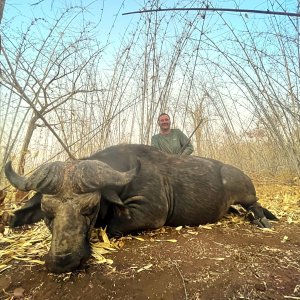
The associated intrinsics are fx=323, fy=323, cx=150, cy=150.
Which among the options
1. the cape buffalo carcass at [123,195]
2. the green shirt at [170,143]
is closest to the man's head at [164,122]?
the green shirt at [170,143]

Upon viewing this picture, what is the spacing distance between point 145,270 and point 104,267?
31 cm

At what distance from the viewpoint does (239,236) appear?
10.3 feet

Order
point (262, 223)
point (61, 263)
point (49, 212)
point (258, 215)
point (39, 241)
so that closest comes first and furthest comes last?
point (61, 263), point (49, 212), point (39, 241), point (262, 223), point (258, 215)

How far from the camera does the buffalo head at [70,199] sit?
7.34ft

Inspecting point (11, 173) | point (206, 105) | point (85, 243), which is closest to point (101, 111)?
point (206, 105)

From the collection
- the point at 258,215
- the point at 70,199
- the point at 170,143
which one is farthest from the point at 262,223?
the point at 170,143

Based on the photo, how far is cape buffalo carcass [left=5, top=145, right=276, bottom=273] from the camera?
7.87 ft

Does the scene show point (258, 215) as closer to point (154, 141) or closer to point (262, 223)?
point (262, 223)

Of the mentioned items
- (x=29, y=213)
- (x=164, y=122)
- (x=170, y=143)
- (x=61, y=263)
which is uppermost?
(x=164, y=122)

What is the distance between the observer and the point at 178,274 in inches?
Result: 87.4

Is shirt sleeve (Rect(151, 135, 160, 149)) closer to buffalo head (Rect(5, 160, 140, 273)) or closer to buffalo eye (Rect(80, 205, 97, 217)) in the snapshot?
buffalo head (Rect(5, 160, 140, 273))

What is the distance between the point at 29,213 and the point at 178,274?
63.9 inches

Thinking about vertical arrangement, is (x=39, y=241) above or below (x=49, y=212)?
below

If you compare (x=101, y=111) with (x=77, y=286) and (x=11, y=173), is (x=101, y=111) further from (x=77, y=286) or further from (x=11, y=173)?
(x=77, y=286)
